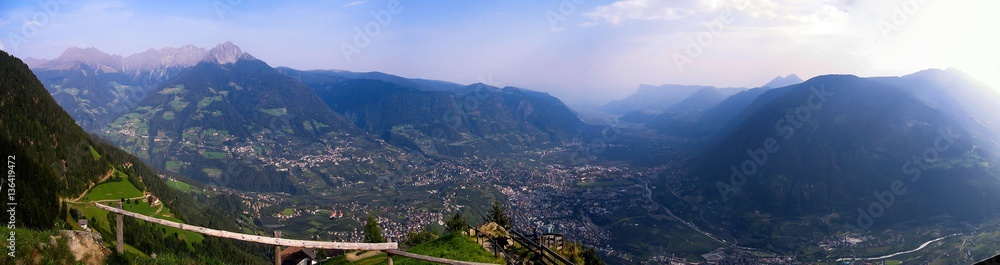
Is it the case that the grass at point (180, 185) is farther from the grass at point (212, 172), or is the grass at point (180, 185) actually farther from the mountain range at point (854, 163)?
the mountain range at point (854, 163)

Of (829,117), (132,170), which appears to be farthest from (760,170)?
(132,170)

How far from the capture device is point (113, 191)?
60.6 m

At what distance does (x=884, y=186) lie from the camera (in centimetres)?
11081

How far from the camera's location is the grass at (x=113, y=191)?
55506 mm

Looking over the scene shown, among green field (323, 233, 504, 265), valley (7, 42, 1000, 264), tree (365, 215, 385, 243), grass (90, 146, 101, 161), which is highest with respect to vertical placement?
grass (90, 146, 101, 161)

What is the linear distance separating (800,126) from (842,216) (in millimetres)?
57453

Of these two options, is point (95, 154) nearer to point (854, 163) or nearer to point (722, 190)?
point (722, 190)

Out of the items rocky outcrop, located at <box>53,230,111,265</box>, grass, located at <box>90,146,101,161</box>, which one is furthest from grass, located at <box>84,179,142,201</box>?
rocky outcrop, located at <box>53,230,111,265</box>

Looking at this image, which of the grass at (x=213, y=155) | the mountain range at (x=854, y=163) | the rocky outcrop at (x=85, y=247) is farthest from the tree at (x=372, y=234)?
the grass at (x=213, y=155)

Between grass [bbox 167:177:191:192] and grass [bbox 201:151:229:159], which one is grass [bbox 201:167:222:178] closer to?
grass [bbox 201:151:229:159]

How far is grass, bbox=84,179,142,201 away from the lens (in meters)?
55.5

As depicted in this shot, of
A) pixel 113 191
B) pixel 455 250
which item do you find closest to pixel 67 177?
pixel 113 191

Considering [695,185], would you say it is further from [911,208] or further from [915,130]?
[915,130]

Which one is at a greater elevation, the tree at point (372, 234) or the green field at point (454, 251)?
the green field at point (454, 251)
